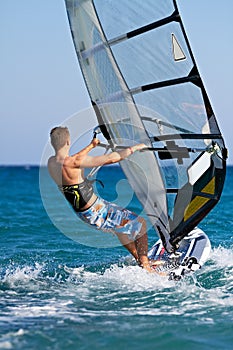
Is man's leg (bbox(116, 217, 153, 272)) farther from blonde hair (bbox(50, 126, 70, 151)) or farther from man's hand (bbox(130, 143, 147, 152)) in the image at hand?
blonde hair (bbox(50, 126, 70, 151))

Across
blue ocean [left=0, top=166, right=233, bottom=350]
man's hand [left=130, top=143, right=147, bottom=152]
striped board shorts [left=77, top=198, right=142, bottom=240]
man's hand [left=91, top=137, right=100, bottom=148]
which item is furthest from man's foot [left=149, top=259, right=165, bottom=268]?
man's hand [left=91, top=137, right=100, bottom=148]

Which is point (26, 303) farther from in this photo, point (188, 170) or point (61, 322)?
point (188, 170)

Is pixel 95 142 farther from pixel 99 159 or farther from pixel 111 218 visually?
pixel 111 218

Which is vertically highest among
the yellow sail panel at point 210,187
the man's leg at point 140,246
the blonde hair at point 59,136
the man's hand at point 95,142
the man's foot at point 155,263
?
the blonde hair at point 59,136

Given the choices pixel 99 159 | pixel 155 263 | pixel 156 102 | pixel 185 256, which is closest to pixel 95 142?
pixel 99 159

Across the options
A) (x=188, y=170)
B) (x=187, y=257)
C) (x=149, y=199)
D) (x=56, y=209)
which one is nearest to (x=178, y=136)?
(x=188, y=170)

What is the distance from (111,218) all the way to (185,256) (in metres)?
0.98

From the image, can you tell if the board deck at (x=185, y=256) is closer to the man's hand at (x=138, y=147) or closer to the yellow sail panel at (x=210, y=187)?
the yellow sail panel at (x=210, y=187)

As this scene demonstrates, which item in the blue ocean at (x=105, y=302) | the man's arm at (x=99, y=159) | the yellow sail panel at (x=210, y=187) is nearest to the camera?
the blue ocean at (x=105, y=302)

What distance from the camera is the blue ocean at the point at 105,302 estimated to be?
4.48 m

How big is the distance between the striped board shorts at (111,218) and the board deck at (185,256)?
0.50 meters

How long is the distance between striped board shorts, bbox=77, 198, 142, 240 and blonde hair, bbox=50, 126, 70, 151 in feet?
2.29

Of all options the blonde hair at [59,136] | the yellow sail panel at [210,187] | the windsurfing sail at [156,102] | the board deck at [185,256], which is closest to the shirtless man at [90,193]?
the blonde hair at [59,136]

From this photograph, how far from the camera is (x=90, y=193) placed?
241 inches
